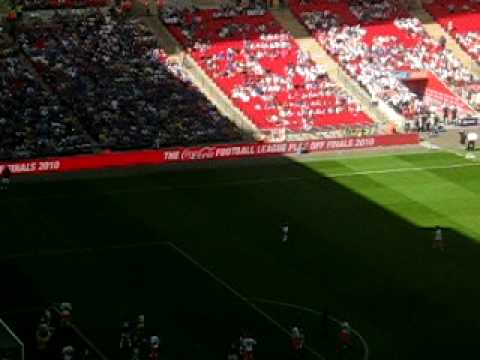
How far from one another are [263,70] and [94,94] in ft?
50.7

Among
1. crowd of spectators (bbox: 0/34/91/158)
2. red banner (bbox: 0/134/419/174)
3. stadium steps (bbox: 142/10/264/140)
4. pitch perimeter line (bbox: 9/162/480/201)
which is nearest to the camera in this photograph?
pitch perimeter line (bbox: 9/162/480/201)

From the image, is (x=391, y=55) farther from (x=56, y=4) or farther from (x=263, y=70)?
(x=56, y=4)

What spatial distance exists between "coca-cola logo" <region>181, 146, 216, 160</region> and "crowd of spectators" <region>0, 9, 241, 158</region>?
300 cm

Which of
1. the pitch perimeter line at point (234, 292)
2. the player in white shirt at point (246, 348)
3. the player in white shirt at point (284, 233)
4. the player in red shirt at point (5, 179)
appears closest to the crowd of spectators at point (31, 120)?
the player in red shirt at point (5, 179)

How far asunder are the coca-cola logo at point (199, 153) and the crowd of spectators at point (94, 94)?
118 inches

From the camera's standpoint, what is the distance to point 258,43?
103m

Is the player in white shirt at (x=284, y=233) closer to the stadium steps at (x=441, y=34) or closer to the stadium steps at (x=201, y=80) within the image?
the stadium steps at (x=201, y=80)

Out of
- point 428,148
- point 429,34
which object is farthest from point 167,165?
point 429,34

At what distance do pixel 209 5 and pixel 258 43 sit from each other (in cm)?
642

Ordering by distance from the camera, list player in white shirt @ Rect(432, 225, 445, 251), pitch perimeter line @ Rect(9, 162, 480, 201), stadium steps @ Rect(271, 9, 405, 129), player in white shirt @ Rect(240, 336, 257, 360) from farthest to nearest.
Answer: stadium steps @ Rect(271, 9, 405, 129) → pitch perimeter line @ Rect(9, 162, 480, 201) → player in white shirt @ Rect(432, 225, 445, 251) → player in white shirt @ Rect(240, 336, 257, 360)

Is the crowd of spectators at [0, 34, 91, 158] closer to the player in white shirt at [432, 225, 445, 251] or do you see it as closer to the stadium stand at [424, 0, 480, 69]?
the player in white shirt at [432, 225, 445, 251]

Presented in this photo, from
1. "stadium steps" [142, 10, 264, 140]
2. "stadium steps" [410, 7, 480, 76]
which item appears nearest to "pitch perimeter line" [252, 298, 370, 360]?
"stadium steps" [142, 10, 264, 140]

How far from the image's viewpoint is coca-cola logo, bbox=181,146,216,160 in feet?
278

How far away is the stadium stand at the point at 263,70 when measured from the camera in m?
96.1
